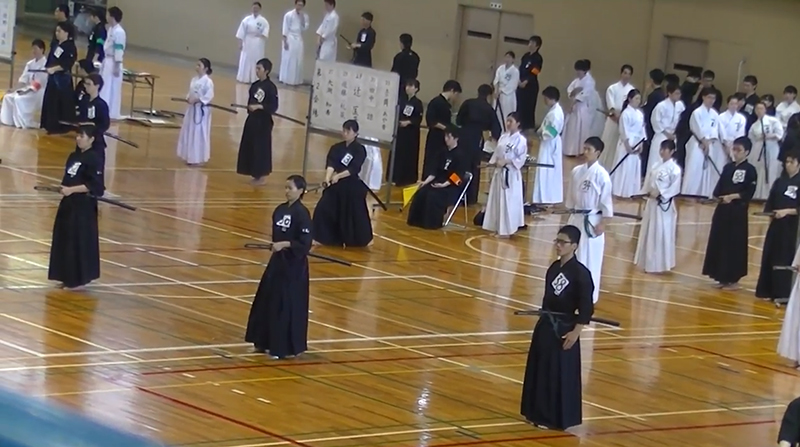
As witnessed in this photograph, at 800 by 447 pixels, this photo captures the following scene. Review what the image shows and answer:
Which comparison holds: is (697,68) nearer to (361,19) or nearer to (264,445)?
(361,19)

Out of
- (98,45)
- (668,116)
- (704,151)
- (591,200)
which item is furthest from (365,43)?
(591,200)

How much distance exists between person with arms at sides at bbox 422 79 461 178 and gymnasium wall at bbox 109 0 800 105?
29.4 ft

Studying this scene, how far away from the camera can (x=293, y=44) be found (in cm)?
3316

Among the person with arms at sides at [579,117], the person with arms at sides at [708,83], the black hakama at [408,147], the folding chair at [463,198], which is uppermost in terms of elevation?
the person with arms at sides at [708,83]

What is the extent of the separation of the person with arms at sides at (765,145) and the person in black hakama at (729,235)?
6.59 m

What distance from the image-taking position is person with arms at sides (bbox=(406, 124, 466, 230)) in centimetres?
1842

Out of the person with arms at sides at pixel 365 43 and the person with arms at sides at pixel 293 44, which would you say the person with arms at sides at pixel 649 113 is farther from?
the person with arms at sides at pixel 293 44

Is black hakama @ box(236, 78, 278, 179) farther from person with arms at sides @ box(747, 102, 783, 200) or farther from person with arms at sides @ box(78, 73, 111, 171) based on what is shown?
person with arms at sides @ box(747, 102, 783, 200)

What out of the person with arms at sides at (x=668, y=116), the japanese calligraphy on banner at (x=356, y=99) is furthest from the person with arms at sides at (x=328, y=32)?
the japanese calligraphy on banner at (x=356, y=99)

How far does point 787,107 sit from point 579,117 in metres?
4.77

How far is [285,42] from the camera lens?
33.1 meters

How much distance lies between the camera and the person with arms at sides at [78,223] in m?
12.5

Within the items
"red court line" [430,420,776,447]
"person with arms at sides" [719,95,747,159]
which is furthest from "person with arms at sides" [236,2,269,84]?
"red court line" [430,420,776,447]

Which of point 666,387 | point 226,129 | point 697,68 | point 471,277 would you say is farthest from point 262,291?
point 697,68
